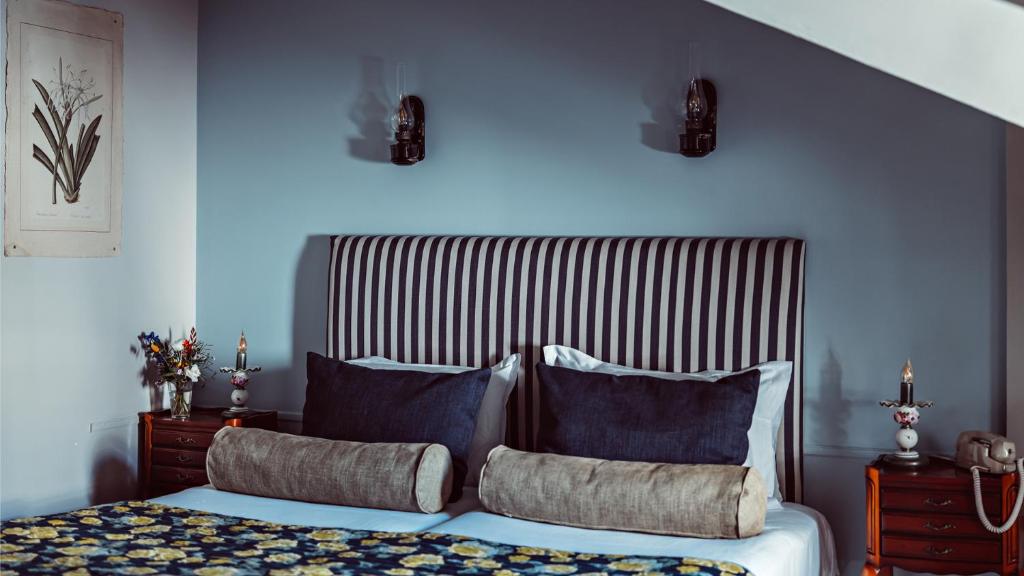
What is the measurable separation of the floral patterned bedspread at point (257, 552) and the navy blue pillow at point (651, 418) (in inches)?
22.7

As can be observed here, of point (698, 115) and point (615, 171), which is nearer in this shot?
point (698, 115)

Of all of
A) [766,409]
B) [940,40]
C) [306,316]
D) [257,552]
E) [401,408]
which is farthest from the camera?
[306,316]

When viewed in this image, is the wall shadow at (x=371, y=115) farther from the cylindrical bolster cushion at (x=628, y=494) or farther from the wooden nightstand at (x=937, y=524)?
the wooden nightstand at (x=937, y=524)

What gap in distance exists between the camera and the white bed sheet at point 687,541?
281cm

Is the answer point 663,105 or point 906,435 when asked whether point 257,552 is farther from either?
point 663,105

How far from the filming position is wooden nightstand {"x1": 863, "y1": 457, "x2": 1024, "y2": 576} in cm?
309

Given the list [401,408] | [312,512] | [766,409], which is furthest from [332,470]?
[766,409]

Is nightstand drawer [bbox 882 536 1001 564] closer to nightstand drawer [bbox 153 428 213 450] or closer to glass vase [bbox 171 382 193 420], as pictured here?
nightstand drawer [bbox 153 428 213 450]

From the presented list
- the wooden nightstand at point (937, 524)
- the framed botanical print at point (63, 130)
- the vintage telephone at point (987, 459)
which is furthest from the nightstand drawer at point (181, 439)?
the vintage telephone at point (987, 459)

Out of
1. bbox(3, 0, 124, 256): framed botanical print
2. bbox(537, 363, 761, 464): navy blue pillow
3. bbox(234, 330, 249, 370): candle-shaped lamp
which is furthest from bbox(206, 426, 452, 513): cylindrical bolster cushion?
bbox(3, 0, 124, 256): framed botanical print

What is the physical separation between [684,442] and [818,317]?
75 centimetres

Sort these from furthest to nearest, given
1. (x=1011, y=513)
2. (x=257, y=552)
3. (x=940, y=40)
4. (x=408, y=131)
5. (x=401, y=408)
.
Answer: (x=408, y=131)
(x=401, y=408)
(x=1011, y=513)
(x=257, y=552)
(x=940, y=40)

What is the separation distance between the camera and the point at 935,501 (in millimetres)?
3135

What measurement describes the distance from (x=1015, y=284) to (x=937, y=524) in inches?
31.9
